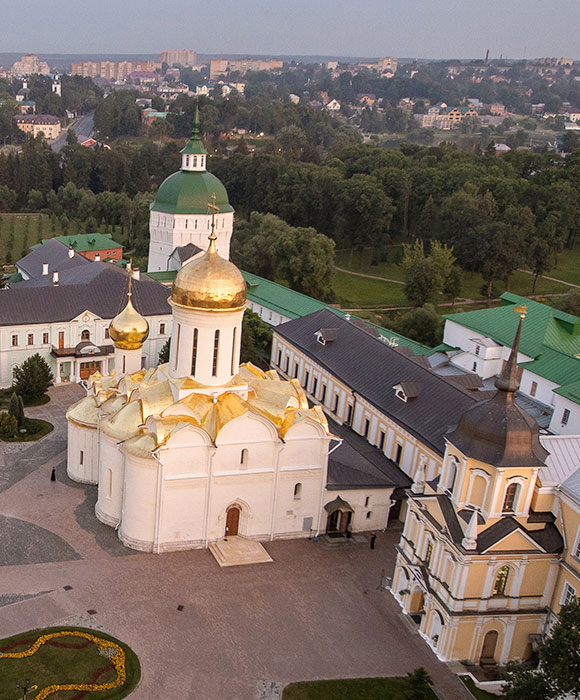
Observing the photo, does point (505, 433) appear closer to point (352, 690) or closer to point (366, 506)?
point (352, 690)

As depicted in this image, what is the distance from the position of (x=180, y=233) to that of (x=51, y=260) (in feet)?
27.5

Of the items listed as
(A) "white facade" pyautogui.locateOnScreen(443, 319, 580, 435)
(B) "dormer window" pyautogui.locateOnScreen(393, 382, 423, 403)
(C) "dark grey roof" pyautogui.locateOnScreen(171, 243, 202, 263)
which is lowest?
(A) "white facade" pyautogui.locateOnScreen(443, 319, 580, 435)

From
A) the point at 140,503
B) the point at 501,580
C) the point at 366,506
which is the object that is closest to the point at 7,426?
the point at 140,503

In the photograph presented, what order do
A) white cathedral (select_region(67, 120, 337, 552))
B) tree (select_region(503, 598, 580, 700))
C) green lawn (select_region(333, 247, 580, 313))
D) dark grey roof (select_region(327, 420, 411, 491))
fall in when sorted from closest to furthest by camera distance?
1. tree (select_region(503, 598, 580, 700))
2. white cathedral (select_region(67, 120, 337, 552))
3. dark grey roof (select_region(327, 420, 411, 491))
4. green lawn (select_region(333, 247, 580, 313))

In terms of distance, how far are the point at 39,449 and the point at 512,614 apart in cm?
1966

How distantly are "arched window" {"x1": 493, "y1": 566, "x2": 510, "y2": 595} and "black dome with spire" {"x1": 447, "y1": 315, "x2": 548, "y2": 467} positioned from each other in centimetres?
300

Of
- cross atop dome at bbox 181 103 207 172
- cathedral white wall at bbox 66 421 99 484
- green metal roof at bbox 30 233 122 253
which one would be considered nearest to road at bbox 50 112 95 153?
green metal roof at bbox 30 233 122 253

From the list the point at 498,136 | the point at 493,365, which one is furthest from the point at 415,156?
the point at 498,136

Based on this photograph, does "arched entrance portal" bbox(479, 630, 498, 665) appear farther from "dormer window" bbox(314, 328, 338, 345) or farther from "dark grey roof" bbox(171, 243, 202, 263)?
"dark grey roof" bbox(171, 243, 202, 263)

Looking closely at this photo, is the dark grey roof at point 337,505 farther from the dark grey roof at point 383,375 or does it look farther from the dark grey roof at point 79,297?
the dark grey roof at point 79,297

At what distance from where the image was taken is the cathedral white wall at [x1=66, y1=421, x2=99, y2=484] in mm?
28766

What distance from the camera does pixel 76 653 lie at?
20.3 metres

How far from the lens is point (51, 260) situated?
50.1 meters

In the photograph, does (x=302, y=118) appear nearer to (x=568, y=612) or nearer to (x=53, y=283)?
(x=53, y=283)
